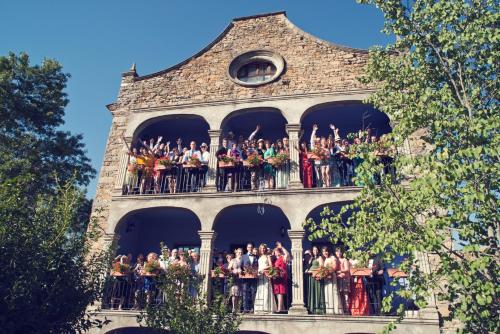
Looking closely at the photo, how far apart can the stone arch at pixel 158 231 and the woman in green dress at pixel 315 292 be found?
4388mm

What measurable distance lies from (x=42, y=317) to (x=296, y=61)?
10.5 m

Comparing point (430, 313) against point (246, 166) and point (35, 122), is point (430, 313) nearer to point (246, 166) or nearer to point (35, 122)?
point (246, 166)

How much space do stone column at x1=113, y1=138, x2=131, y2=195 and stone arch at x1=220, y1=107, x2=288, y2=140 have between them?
129 inches

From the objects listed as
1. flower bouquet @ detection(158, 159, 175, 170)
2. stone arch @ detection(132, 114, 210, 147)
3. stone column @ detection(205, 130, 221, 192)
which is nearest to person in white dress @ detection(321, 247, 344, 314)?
stone column @ detection(205, 130, 221, 192)

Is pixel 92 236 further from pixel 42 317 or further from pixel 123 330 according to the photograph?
pixel 123 330

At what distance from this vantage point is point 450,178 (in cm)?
605

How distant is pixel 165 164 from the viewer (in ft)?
41.2

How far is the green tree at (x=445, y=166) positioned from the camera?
607 centimetres

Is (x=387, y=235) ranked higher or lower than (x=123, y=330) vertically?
higher

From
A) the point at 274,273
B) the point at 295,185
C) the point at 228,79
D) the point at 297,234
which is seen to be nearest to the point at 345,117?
the point at 295,185

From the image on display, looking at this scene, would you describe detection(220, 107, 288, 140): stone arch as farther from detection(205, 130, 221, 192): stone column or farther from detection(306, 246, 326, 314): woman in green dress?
detection(306, 246, 326, 314): woman in green dress

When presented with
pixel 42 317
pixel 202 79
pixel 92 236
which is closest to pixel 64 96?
pixel 202 79

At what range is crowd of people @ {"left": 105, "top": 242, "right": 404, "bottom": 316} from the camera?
392 inches

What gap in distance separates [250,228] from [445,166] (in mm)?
8045
